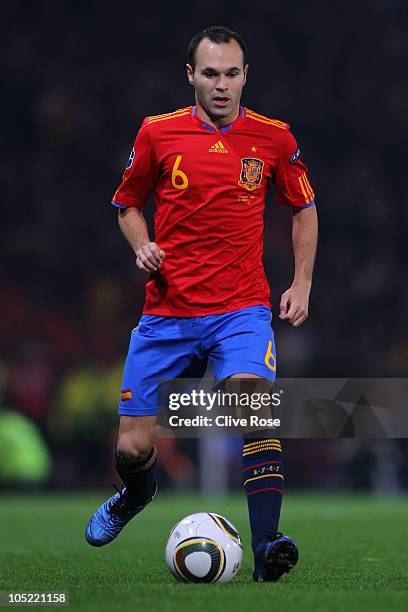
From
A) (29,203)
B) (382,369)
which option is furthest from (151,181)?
(29,203)

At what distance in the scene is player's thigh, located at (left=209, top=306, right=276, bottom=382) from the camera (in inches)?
168

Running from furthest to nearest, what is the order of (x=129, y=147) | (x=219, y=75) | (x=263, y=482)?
1. (x=129, y=147)
2. (x=219, y=75)
3. (x=263, y=482)

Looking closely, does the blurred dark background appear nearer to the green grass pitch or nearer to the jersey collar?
Answer: the green grass pitch

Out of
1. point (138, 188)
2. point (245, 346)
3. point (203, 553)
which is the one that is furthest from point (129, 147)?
point (203, 553)

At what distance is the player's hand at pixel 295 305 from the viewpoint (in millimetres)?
4438

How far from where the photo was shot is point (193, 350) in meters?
4.52

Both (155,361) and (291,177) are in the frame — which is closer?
(155,361)

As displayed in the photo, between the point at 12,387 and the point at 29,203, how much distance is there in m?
3.34

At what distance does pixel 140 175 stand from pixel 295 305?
80 centimetres

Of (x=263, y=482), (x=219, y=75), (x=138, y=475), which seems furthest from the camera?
(x=138, y=475)

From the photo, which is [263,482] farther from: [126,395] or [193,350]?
[126,395]

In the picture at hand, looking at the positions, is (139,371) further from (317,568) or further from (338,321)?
(338,321)

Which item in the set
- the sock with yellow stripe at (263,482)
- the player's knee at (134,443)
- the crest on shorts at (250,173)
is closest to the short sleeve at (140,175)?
the crest on shorts at (250,173)

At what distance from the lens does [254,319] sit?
4422 mm
